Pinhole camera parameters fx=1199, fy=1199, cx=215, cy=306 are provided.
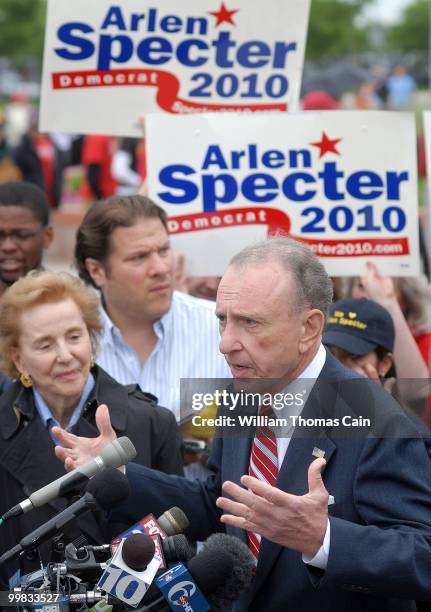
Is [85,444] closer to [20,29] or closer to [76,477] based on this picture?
[76,477]

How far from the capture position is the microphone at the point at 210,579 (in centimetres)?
312

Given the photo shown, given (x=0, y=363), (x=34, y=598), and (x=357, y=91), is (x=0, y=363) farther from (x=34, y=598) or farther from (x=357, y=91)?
(x=357, y=91)

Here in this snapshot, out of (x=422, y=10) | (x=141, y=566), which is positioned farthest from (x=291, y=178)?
(x=422, y=10)

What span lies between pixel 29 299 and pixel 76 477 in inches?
57.8

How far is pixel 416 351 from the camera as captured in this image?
564 cm

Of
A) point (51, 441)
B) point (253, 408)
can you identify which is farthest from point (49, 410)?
point (253, 408)

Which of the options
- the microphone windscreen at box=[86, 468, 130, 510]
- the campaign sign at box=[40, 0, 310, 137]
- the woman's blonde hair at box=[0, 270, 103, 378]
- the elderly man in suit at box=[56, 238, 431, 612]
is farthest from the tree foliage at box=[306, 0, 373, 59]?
the microphone windscreen at box=[86, 468, 130, 510]

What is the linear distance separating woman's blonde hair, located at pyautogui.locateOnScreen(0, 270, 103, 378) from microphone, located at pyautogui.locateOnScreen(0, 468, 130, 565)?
4.72 ft

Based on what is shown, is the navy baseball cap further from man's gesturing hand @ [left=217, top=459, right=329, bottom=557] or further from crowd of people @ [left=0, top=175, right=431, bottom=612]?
man's gesturing hand @ [left=217, top=459, right=329, bottom=557]

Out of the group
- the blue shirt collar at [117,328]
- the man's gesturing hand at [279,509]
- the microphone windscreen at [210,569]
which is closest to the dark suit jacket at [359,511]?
the man's gesturing hand at [279,509]

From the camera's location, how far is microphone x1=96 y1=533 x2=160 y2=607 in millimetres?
3043

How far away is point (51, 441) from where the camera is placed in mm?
4453

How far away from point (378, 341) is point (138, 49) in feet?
7.93

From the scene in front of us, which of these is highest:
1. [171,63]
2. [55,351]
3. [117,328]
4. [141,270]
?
[171,63]
